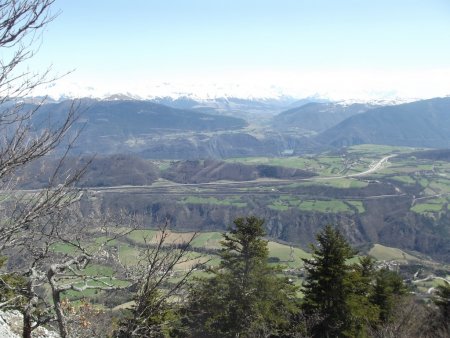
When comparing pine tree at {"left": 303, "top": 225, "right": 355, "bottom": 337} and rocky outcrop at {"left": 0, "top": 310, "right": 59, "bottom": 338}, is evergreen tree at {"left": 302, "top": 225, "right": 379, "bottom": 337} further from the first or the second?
rocky outcrop at {"left": 0, "top": 310, "right": 59, "bottom": 338}

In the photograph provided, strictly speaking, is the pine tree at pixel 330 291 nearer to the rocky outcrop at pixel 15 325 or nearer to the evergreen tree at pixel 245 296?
the evergreen tree at pixel 245 296

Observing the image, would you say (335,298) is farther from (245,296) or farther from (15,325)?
(15,325)

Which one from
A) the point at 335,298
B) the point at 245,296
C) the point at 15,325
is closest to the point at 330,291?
the point at 335,298

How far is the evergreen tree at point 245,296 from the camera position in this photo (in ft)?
57.6

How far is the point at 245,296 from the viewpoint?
58.7 ft

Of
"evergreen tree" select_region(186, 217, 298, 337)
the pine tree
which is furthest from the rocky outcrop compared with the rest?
the pine tree

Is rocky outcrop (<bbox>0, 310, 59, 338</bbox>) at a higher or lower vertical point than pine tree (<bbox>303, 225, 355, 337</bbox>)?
higher

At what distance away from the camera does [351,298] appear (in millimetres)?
18766

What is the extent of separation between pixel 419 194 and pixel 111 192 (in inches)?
3307

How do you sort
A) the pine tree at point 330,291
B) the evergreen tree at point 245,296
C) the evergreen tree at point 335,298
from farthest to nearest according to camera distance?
the pine tree at point 330,291
the evergreen tree at point 335,298
the evergreen tree at point 245,296

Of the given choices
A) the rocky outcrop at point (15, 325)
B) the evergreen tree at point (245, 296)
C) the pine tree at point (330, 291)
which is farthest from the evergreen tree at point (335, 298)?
the rocky outcrop at point (15, 325)

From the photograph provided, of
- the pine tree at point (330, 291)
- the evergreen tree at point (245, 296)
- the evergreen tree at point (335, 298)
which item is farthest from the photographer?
the pine tree at point (330, 291)

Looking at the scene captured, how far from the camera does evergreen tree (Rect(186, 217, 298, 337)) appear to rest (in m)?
17.6

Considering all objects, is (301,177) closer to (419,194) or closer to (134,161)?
(419,194)
